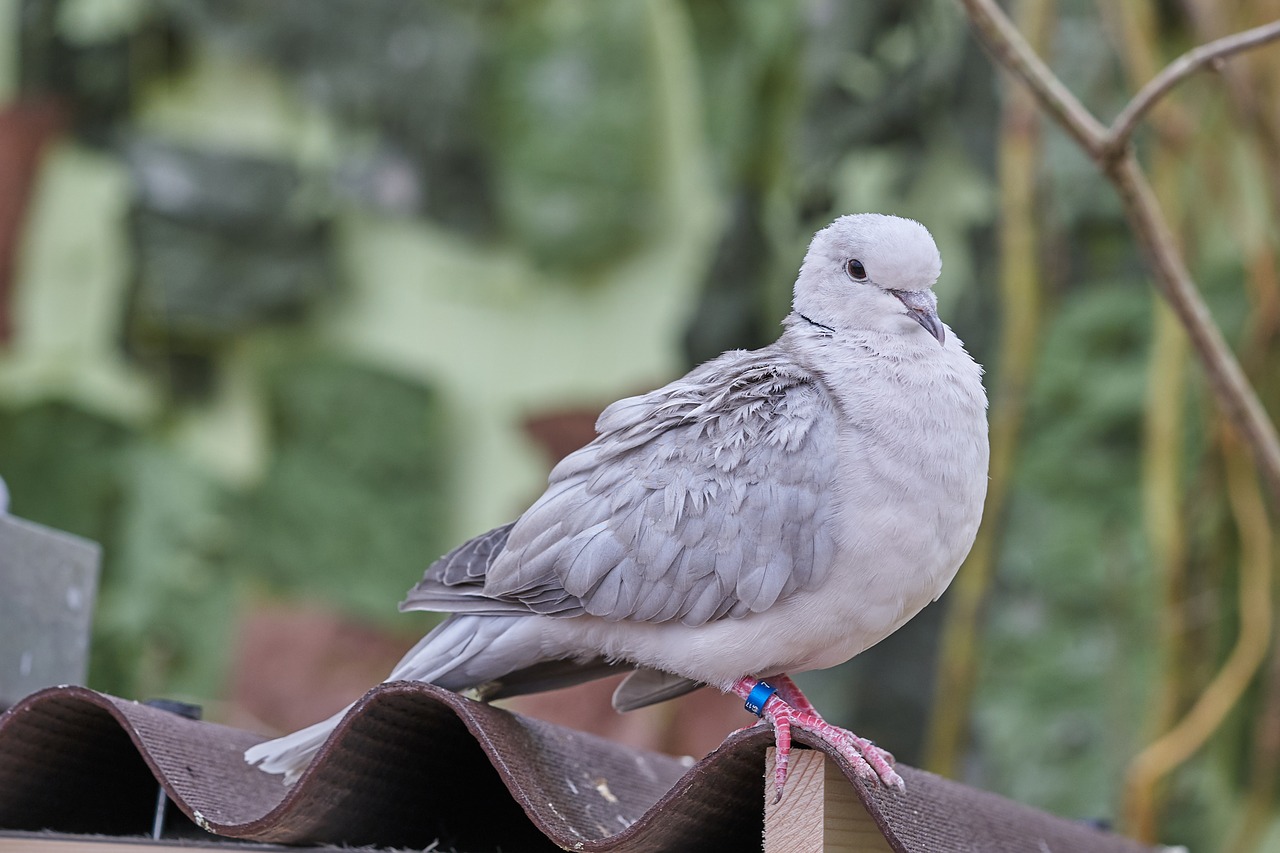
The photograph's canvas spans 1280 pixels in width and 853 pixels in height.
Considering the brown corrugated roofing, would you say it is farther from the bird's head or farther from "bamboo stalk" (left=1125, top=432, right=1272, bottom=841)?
"bamboo stalk" (left=1125, top=432, right=1272, bottom=841)

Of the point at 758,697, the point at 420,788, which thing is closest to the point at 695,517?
the point at 758,697

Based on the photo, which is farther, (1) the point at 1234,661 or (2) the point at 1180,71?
(1) the point at 1234,661

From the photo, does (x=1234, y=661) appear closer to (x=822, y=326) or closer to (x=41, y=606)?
(x=822, y=326)

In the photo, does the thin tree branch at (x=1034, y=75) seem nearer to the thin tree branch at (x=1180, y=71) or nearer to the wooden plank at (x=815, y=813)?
the thin tree branch at (x=1180, y=71)

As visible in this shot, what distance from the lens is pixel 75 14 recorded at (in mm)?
4492

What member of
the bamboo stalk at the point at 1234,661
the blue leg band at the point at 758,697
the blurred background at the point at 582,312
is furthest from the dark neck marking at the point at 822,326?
the bamboo stalk at the point at 1234,661

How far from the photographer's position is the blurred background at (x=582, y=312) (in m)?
3.10

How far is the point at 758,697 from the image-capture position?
4.83ft

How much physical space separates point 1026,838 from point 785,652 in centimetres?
44

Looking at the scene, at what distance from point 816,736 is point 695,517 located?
0.34 meters

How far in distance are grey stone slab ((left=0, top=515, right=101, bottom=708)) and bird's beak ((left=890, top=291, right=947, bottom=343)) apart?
3.67 ft

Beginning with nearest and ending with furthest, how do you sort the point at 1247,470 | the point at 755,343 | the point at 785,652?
the point at 785,652, the point at 1247,470, the point at 755,343

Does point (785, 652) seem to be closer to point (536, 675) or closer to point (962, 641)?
point (536, 675)

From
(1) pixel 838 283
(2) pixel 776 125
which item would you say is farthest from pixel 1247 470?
(1) pixel 838 283
